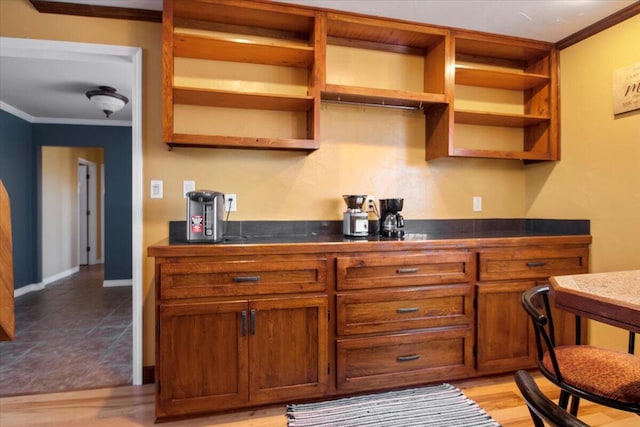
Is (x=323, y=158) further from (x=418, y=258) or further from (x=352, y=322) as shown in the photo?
(x=352, y=322)

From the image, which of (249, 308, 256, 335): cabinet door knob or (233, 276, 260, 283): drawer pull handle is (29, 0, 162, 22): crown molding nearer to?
(233, 276, 260, 283): drawer pull handle

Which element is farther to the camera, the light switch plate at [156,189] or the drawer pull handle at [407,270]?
the light switch plate at [156,189]

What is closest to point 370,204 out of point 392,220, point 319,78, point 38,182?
point 392,220

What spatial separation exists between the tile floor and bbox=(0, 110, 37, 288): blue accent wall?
381 millimetres

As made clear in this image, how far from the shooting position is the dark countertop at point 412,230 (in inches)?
83.4

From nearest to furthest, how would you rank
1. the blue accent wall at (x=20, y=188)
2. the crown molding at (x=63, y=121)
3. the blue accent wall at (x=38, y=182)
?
the blue accent wall at (x=20, y=188)
the blue accent wall at (x=38, y=182)
the crown molding at (x=63, y=121)

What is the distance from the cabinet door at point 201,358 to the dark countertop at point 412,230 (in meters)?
0.43

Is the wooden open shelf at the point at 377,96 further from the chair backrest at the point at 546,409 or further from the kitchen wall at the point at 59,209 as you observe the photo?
the kitchen wall at the point at 59,209

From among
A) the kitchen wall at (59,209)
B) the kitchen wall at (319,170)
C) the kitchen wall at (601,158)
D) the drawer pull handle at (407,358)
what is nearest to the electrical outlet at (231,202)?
the kitchen wall at (319,170)

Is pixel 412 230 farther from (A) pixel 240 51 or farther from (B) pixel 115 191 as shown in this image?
(B) pixel 115 191

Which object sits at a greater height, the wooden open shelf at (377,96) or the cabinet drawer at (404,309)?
the wooden open shelf at (377,96)

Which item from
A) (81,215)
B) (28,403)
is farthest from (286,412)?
(81,215)

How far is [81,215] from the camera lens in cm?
654

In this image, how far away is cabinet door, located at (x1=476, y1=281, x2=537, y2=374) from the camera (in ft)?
6.78
